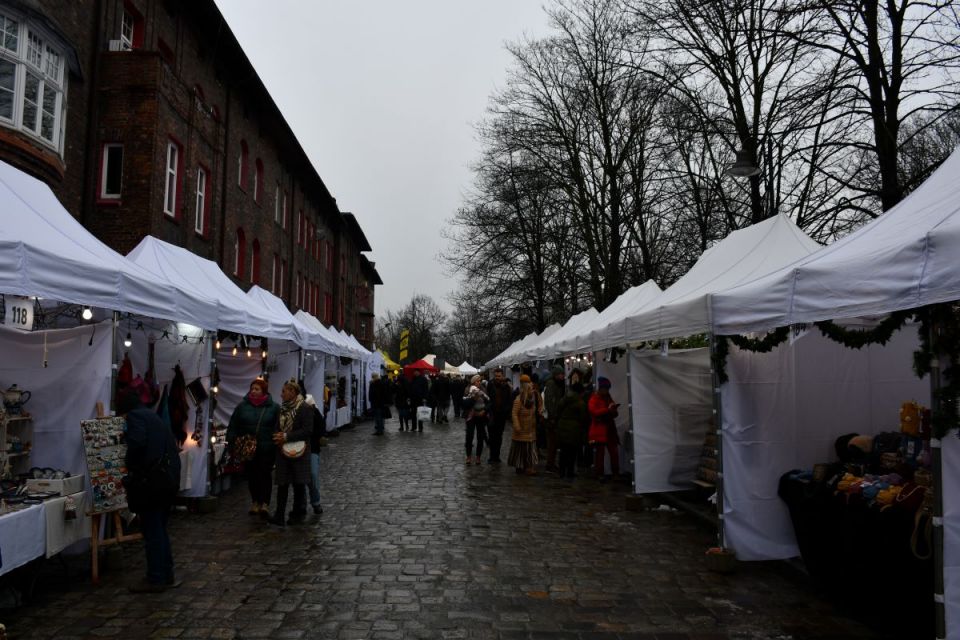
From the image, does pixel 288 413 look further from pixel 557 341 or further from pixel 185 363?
pixel 557 341

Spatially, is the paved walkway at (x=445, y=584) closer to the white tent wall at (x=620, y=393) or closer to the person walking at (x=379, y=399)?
the white tent wall at (x=620, y=393)

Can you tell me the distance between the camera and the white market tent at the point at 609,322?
1176 cm

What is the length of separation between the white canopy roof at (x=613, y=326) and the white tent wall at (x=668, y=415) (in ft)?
1.91

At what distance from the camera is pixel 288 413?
30.0 feet

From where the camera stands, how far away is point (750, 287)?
677 centimetres

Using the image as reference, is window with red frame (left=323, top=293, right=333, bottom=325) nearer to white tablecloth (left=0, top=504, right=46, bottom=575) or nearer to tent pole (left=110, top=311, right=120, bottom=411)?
tent pole (left=110, top=311, right=120, bottom=411)

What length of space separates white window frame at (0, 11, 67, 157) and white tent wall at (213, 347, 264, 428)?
5336 mm

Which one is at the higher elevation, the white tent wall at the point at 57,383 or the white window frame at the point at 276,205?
the white window frame at the point at 276,205

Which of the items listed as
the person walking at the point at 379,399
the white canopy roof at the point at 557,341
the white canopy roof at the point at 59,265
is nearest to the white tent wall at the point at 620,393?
the white canopy roof at the point at 557,341

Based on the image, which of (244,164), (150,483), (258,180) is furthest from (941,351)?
(258,180)

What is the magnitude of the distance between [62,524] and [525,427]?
8741mm

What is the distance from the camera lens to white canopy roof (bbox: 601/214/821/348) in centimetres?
805

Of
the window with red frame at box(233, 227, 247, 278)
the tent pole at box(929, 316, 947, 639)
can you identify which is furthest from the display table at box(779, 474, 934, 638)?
the window with red frame at box(233, 227, 247, 278)

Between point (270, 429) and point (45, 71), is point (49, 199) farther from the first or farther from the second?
point (45, 71)
